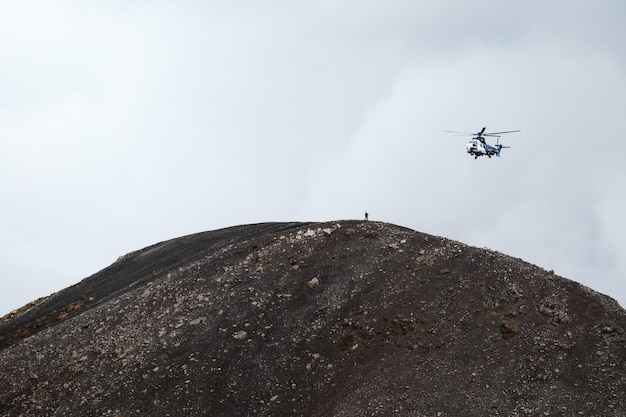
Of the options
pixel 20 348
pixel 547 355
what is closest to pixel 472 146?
pixel 547 355

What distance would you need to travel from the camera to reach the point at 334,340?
122 feet

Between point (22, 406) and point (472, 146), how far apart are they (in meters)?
39.5

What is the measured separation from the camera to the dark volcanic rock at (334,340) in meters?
32.8

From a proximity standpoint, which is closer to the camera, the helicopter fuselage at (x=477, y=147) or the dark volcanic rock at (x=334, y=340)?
the dark volcanic rock at (x=334, y=340)

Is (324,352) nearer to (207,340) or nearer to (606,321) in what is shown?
(207,340)

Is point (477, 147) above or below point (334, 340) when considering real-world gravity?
above

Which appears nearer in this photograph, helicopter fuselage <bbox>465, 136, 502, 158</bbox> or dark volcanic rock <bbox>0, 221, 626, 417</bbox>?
dark volcanic rock <bbox>0, 221, 626, 417</bbox>

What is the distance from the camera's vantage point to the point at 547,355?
1326 inches

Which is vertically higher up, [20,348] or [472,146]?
[472,146]

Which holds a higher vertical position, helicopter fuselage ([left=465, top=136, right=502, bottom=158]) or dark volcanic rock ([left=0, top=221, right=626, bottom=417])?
helicopter fuselage ([left=465, top=136, right=502, bottom=158])

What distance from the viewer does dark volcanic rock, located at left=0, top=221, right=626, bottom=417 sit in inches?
1289

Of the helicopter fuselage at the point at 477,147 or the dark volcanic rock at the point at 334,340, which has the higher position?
the helicopter fuselage at the point at 477,147

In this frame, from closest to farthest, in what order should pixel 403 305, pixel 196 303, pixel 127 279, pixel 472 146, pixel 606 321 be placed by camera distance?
pixel 606 321 → pixel 403 305 → pixel 196 303 → pixel 127 279 → pixel 472 146

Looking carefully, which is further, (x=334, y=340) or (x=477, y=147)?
(x=477, y=147)
